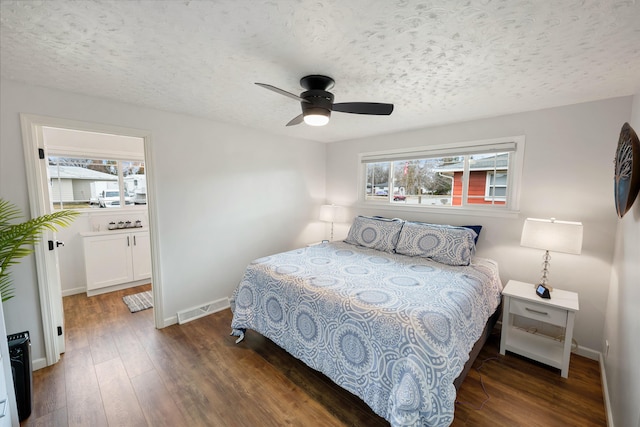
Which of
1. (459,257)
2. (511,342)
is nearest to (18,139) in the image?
(459,257)

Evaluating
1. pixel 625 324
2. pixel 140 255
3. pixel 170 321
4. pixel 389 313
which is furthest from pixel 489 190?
pixel 140 255

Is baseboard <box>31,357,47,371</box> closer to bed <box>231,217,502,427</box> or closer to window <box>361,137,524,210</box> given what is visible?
bed <box>231,217,502,427</box>

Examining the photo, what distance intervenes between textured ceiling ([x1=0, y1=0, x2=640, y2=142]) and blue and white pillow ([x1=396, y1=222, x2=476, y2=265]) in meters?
1.26

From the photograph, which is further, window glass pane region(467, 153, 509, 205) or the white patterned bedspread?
window glass pane region(467, 153, 509, 205)

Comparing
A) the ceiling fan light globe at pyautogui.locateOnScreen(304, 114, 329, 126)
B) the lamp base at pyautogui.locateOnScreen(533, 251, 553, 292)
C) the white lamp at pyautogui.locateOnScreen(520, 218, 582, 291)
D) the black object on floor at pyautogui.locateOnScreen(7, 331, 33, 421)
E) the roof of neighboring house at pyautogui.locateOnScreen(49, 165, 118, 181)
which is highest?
the ceiling fan light globe at pyautogui.locateOnScreen(304, 114, 329, 126)

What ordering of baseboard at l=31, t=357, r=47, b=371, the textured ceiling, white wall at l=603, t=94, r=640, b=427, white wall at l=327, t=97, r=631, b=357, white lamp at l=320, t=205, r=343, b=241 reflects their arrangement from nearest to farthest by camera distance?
the textured ceiling → white wall at l=603, t=94, r=640, b=427 → baseboard at l=31, t=357, r=47, b=371 → white wall at l=327, t=97, r=631, b=357 → white lamp at l=320, t=205, r=343, b=241

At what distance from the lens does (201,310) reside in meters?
3.01

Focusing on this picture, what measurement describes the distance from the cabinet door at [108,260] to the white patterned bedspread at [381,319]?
90.0 inches

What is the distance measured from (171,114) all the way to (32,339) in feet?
7.47

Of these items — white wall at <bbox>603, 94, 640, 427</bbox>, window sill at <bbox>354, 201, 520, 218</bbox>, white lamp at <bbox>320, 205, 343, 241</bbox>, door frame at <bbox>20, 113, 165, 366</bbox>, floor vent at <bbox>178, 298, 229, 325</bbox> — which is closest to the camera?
white wall at <bbox>603, 94, 640, 427</bbox>

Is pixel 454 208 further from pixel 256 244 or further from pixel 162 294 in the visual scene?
pixel 162 294

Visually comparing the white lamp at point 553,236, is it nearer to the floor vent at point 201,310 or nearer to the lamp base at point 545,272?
the lamp base at point 545,272

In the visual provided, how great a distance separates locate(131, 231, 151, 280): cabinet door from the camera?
149 inches

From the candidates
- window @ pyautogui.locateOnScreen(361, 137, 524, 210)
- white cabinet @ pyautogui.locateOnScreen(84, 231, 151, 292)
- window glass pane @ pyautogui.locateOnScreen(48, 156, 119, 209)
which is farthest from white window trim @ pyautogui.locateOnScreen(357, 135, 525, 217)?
window glass pane @ pyautogui.locateOnScreen(48, 156, 119, 209)
